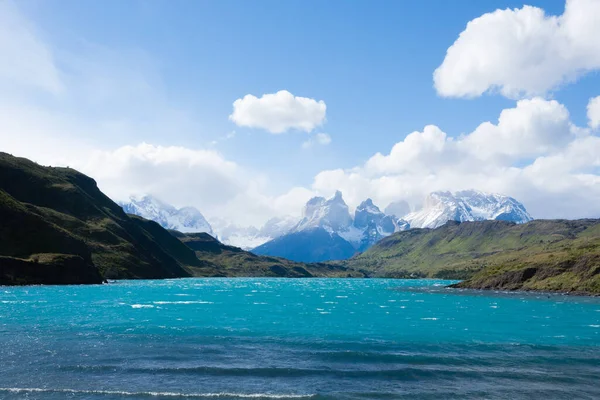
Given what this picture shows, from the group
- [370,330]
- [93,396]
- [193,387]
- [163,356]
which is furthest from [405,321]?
[93,396]

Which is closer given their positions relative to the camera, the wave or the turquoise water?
the wave

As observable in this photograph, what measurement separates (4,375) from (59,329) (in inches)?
1286

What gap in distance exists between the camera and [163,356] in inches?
2080

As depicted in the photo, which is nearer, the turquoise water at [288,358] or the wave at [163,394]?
the wave at [163,394]

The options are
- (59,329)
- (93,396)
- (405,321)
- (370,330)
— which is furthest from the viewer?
(405,321)

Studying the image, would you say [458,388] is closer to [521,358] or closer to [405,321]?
[521,358]

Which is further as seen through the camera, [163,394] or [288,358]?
[288,358]

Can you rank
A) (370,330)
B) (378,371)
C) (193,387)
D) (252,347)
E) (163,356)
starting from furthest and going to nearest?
(370,330) < (252,347) < (163,356) < (378,371) < (193,387)

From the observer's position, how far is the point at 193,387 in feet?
132

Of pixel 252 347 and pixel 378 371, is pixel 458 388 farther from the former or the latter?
pixel 252 347

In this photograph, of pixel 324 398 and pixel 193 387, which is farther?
pixel 193 387

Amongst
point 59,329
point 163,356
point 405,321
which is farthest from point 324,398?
point 405,321

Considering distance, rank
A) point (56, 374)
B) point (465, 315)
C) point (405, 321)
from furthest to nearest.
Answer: point (465, 315) → point (405, 321) → point (56, 374)

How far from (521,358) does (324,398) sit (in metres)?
30.8
